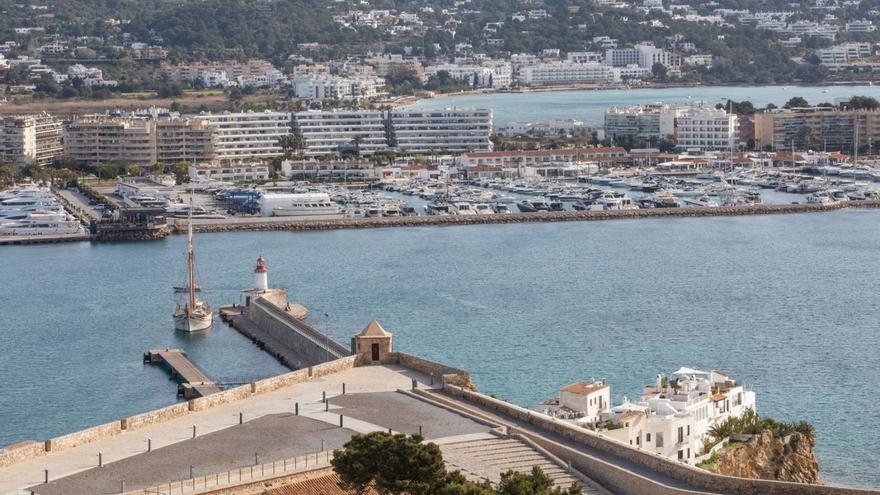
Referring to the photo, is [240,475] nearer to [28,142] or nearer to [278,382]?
[278,382]

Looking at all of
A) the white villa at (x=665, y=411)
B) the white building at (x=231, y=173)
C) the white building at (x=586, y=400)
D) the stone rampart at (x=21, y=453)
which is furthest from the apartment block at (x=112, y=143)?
the stone rampart at (x=21, y=453)

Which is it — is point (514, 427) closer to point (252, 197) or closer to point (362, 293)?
point (362, 293)

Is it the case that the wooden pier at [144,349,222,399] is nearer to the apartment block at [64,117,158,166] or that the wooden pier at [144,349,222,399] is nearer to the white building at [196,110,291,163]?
the apartment block at [64,117,158,166]

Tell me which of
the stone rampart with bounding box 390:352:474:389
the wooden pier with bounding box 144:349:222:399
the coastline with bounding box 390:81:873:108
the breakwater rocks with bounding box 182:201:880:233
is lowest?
the wooden pier with bounding box 144:349:222:399

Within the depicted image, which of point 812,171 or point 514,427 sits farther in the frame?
point 812,171

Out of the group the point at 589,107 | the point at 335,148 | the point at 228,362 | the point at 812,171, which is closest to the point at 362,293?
the point at 228,362

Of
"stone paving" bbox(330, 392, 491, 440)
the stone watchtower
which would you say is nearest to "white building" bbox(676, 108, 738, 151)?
the stone watchtower

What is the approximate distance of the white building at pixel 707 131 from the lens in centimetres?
5328

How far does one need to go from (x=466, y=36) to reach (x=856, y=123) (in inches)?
2055

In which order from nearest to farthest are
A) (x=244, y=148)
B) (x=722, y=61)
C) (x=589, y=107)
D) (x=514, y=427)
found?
(x=514, y=427), (x=244, y=148), (x=589, y=107), (x=722, y=61)

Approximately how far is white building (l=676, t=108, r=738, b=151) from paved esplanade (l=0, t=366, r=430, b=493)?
39.4 m

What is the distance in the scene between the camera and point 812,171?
4738cm

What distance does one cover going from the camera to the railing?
11.1 metres

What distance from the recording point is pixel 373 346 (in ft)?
→ 49.6
